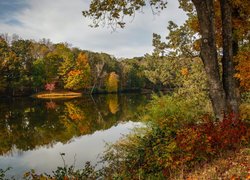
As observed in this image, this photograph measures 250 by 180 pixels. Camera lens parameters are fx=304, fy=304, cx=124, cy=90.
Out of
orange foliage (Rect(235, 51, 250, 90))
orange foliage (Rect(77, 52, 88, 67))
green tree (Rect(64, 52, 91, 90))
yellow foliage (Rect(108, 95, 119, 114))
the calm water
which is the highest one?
orange foliage (Rect(77, 52, 88, 67))

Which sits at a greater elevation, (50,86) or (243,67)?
(50,86)

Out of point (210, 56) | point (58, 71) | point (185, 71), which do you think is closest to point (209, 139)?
point (210, 56)

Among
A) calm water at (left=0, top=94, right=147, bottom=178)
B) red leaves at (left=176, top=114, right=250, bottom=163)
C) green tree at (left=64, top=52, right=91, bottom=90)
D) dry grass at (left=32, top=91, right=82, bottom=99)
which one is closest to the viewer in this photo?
red leaves at (left=176, top=114, right=250, bottom=163)

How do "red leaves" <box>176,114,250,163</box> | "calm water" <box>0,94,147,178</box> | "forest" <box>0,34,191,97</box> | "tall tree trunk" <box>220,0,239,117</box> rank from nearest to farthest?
"red leaves" <box>176,114,250,163</box>
"tall tree trunk" <box>220,0,239,117</box>
"calm water" <box>0,94,147,178</box>
"forest" <box>0,34,191,97</box>

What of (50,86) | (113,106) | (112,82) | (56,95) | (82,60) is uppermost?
(82,60)

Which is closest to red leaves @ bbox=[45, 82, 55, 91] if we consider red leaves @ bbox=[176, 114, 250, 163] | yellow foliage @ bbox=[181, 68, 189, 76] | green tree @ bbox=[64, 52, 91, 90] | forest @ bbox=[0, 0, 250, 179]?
green tree @ bbox=[64, 52, 91, 90]

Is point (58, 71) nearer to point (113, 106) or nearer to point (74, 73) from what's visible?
point (74, 73)

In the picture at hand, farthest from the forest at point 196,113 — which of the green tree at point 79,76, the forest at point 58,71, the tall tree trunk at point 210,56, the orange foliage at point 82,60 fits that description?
the orange foliage at point 82,60

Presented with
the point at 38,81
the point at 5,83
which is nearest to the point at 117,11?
the point at 5,83

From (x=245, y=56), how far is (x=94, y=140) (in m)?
12.4

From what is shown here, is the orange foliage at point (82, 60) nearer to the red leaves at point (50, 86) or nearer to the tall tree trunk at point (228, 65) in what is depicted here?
the red leaves at point (50, 86)

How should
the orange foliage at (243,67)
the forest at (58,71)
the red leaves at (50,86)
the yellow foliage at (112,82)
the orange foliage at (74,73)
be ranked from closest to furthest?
1. the orange foliage at (243,67)
2. the forest at (58,71)
3. the red leaves at (50,86)
4. the orange foliage at (74,73)
5. the yellow foliage at (112,82)

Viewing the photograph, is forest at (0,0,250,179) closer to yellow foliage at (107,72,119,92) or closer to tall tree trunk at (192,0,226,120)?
tall tree trunk at (192,0,226,120)

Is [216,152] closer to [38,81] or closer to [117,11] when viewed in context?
[117,11]
